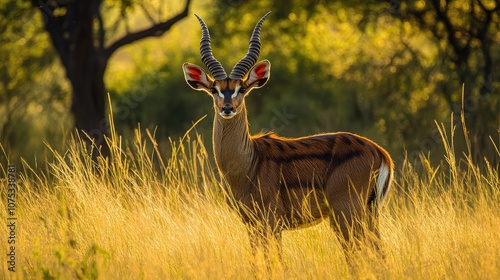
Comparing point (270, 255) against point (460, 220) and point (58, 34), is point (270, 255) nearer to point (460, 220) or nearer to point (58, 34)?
point (460, 220)

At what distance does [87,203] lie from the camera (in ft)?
26.4

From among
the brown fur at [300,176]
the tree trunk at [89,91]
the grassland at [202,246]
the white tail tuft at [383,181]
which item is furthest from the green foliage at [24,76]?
the white tail tuft at [383,181]

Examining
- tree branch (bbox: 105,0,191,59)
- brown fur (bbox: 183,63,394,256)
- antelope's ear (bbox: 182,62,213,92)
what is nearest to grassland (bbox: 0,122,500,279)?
brown fur (bbox: 183,63,394,256)

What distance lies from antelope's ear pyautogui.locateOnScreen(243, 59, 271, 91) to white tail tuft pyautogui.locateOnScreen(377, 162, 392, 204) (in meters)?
1.25

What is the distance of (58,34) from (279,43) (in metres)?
9.36

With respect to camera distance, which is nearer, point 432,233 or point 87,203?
point 432,233

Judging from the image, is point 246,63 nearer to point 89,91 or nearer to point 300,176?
point 300,176

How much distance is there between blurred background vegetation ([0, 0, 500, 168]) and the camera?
47.9ft

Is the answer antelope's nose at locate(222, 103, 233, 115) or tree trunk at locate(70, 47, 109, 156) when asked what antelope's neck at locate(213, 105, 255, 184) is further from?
tree trunk at locate(70, 47, 109, 156)

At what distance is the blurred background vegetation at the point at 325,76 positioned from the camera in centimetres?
1459

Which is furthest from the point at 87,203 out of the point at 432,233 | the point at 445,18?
the point at 445,18

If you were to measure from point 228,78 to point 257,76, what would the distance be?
15.3 inches

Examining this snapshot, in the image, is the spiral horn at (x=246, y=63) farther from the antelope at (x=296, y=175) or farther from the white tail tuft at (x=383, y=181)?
the white tail tuft at (x=383, y=181)

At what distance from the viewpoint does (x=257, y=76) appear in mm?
7855
